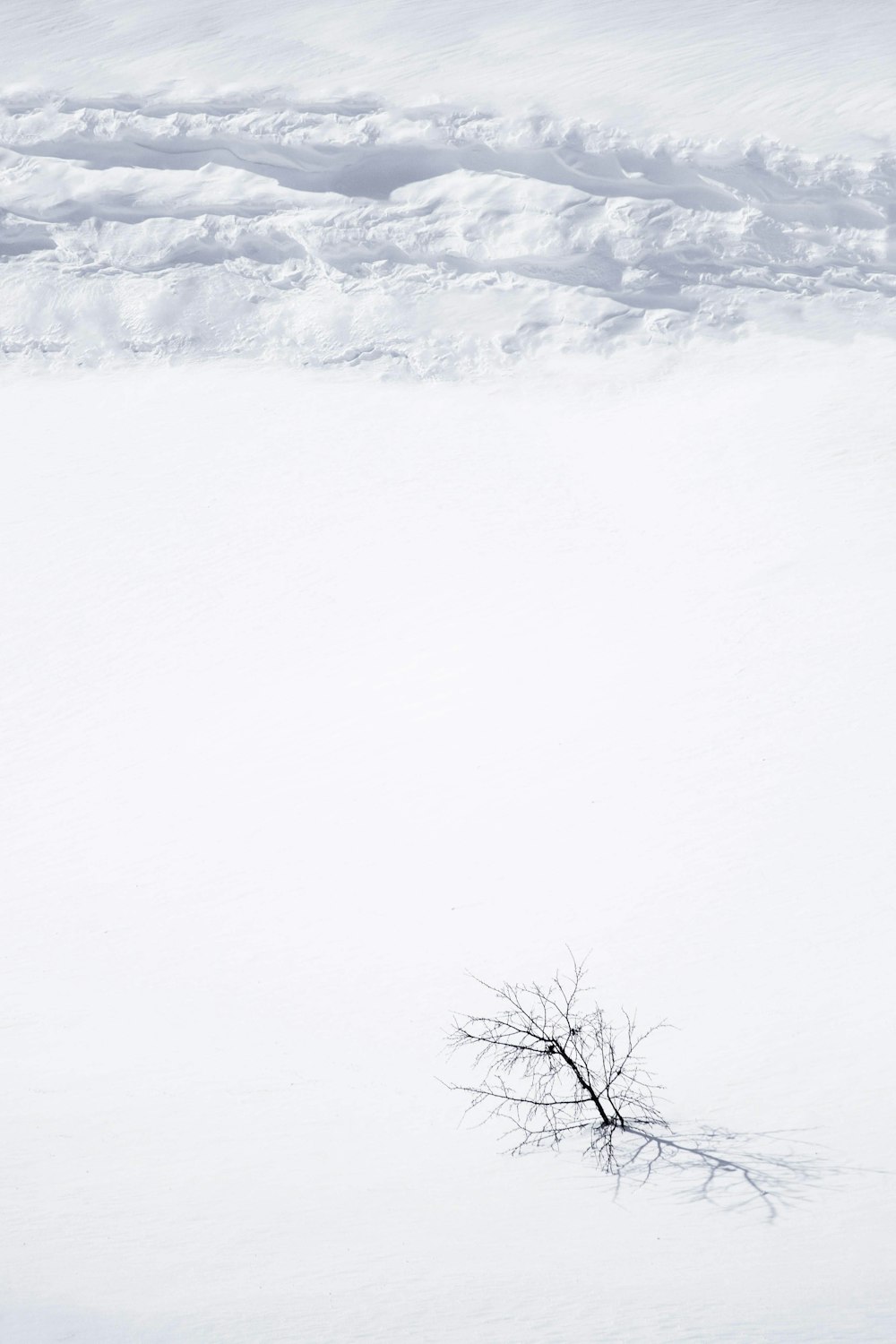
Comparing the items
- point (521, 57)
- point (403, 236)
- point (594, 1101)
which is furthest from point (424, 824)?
point (521, 57)

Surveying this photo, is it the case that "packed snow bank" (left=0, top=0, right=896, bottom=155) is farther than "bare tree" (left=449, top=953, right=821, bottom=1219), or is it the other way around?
"packed snow bank" (left=0, top=0, right=896, bottom=155)

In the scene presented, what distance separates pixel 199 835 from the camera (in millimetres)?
12477

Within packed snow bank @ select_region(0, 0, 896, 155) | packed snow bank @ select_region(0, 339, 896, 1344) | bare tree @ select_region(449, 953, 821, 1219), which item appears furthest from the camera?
packed snow bank @ select_region(0, 0, 896, 155)

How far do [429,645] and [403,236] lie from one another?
28.0ft

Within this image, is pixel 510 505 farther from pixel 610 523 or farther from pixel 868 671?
pixel 868 671

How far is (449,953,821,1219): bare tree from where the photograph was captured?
8.23 metres

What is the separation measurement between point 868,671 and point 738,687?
1345mm

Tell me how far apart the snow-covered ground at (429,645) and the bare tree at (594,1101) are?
0.65 feet

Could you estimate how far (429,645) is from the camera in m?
14.8

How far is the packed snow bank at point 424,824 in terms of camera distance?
26.3ft

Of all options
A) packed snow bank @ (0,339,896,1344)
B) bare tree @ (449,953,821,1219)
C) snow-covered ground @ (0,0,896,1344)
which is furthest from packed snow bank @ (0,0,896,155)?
bare tree @ (449,953,821,1219)

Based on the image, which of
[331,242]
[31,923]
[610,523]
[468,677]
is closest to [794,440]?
[610,523]

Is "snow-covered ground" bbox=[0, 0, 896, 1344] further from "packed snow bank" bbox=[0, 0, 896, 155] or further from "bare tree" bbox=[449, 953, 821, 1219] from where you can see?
"bare tree" bbox=[449, 953, 821, 1219]

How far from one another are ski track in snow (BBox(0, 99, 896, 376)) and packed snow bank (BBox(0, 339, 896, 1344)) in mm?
968
